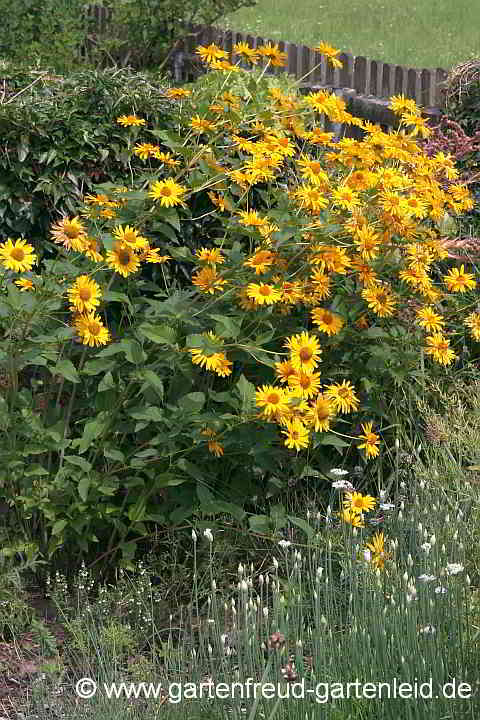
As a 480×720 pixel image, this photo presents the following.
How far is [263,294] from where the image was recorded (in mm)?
3266

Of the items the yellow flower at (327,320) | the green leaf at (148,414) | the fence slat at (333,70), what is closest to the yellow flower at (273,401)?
the green leaf at (148,414)

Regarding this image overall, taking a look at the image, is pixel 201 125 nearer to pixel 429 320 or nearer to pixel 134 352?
pixel 134 352

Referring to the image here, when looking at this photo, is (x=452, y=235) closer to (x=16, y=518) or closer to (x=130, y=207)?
(x=130, y=207)

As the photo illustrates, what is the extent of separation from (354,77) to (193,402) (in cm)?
600

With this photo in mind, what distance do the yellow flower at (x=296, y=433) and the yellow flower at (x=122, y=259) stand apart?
0.67 metres

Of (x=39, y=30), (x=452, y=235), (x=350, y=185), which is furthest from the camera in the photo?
(x=39, y=30)

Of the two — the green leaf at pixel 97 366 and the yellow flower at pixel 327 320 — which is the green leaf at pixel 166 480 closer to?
the green leaf at pixel 97 366

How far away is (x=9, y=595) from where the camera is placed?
133 inches

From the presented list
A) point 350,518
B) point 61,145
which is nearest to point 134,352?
point 350,518

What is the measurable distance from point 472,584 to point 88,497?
4.07 feet

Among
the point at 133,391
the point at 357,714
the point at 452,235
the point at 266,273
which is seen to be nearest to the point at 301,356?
the point at 266,273

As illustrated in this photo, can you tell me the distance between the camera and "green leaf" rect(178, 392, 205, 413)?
10.8ft

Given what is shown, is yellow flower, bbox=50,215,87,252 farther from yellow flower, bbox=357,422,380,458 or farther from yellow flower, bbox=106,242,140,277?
yellow flower, bbox=357,422,380,458

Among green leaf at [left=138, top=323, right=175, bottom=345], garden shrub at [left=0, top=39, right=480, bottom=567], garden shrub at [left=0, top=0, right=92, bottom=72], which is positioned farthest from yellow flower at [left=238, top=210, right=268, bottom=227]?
garden shrub at [left=0, top=0, right=92, bottom=72]
